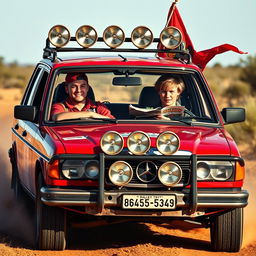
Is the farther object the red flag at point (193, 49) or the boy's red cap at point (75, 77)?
the red flag at point (193, 49)

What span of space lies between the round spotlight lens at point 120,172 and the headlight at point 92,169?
152 mm

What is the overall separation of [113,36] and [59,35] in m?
0.56

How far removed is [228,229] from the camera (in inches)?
330

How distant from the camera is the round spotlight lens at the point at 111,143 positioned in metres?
7.84

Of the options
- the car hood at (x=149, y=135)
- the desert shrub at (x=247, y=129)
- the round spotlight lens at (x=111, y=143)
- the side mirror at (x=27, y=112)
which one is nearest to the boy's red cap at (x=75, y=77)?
the side mirror at (x=27, y=112)

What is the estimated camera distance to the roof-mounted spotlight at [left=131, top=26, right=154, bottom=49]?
31.4 feet

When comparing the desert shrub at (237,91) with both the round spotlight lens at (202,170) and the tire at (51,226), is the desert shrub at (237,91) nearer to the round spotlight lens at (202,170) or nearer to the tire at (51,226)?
the round spotlight lens at (202,170)

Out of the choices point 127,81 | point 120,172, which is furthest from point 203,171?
point 127,81

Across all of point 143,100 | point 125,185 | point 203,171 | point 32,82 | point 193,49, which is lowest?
point 125,185

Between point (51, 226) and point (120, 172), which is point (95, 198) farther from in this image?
point (51, 226)

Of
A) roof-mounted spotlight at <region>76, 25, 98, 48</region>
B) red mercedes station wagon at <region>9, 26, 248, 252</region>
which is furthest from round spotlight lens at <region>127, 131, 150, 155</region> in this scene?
roof-mounted spotlight at <region>76, 25, 98, 48</region>

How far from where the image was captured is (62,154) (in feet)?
25.9

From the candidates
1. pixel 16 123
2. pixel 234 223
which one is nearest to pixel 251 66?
pixel 16 123

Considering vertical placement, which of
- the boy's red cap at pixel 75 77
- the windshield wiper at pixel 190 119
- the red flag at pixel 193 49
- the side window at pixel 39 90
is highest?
the red flag at pixel 193 49
